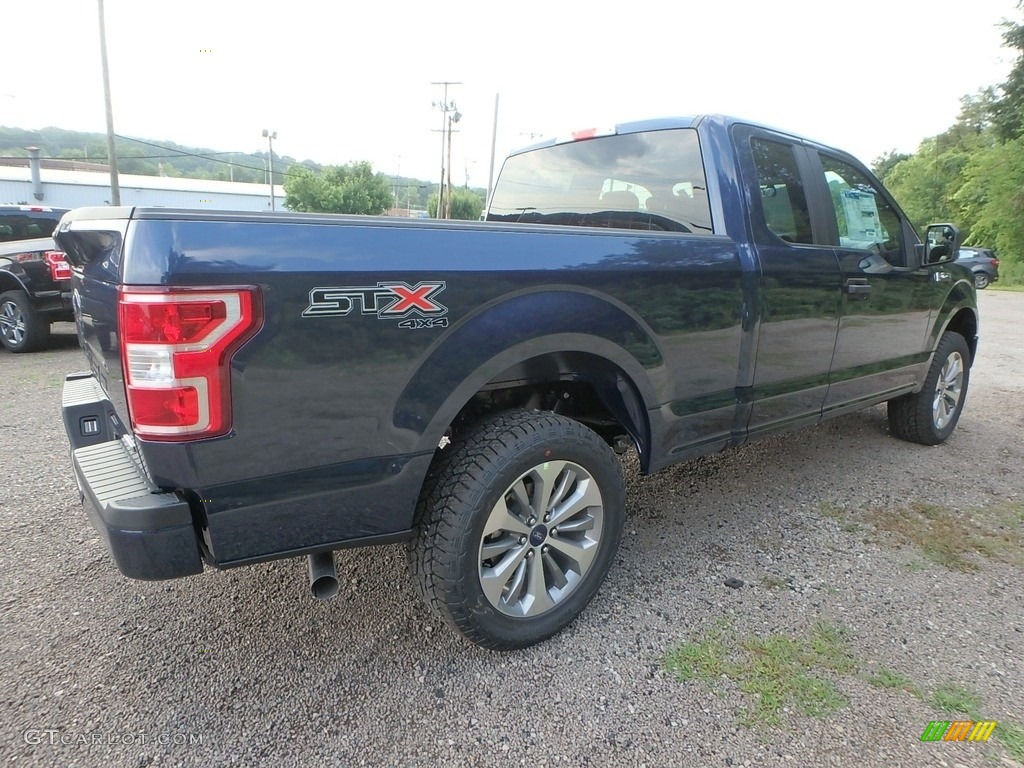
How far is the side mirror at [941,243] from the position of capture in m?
3.94

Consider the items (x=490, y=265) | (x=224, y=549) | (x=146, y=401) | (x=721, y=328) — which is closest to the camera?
(x=146, y=401)

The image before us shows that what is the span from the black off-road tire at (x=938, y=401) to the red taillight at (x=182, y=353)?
4359 mm

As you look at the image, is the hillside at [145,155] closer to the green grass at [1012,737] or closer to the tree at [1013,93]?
the tree at [1013,93]

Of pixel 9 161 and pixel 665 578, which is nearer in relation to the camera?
pixel 665 578

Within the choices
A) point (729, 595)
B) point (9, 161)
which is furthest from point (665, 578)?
point (9, 161)

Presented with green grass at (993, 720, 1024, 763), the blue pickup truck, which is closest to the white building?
the blue pickup truck

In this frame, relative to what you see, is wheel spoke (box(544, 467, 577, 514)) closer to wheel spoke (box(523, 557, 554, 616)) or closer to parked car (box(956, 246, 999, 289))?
wheel spoke (box(523, 557, 554, 616))

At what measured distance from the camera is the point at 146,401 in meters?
1.61

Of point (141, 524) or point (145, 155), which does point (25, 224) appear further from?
point (145, 155)

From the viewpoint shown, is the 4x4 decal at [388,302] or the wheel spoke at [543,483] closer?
the 4x4 decal at [388,302]

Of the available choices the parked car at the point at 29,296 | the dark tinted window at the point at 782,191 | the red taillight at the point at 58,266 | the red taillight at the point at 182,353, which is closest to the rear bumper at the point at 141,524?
the red taillight at the point at 182,353

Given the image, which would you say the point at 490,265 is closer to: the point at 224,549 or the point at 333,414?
the point at 333,414

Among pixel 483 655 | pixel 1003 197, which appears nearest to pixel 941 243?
pixel 483 655

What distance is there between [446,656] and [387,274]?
137 cm
